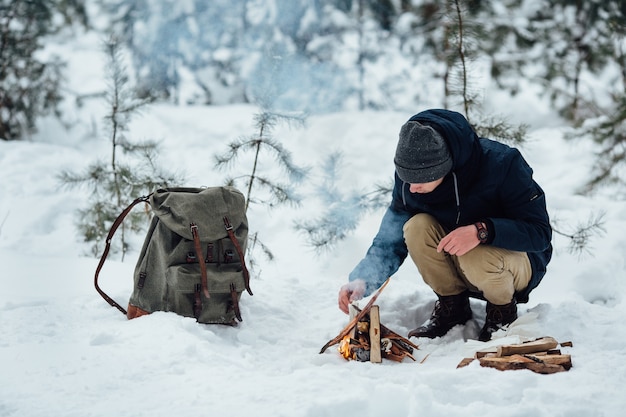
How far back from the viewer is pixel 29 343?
236 centimetres

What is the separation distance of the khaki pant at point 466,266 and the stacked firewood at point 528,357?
34cm

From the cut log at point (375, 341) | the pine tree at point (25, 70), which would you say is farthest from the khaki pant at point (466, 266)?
the pine tree at point (25, 70)

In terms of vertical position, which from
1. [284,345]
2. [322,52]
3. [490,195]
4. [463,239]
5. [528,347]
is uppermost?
[322,52]

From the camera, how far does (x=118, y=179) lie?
184 inches

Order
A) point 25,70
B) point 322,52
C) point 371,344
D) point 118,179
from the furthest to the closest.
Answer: point 322,52 → point 25,70 → point 118,179 → point 371,344

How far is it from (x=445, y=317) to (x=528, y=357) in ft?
2.42

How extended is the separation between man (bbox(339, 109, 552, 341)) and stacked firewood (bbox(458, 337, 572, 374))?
0.40 m

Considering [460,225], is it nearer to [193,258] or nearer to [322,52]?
[193,258]

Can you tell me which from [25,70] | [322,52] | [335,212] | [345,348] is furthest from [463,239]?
[25,70]

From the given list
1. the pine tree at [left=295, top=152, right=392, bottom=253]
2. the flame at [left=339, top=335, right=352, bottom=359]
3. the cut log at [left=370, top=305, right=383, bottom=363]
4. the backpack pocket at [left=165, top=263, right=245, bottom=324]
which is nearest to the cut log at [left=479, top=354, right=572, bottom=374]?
the cut log at [left=370, top=305, right=383, bottom=363]

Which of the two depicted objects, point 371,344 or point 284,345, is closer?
point 371,344

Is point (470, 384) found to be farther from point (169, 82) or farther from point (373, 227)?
point (169, 82)

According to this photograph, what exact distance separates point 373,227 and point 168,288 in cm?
248

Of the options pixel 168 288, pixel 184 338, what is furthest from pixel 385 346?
pixel 168 288
